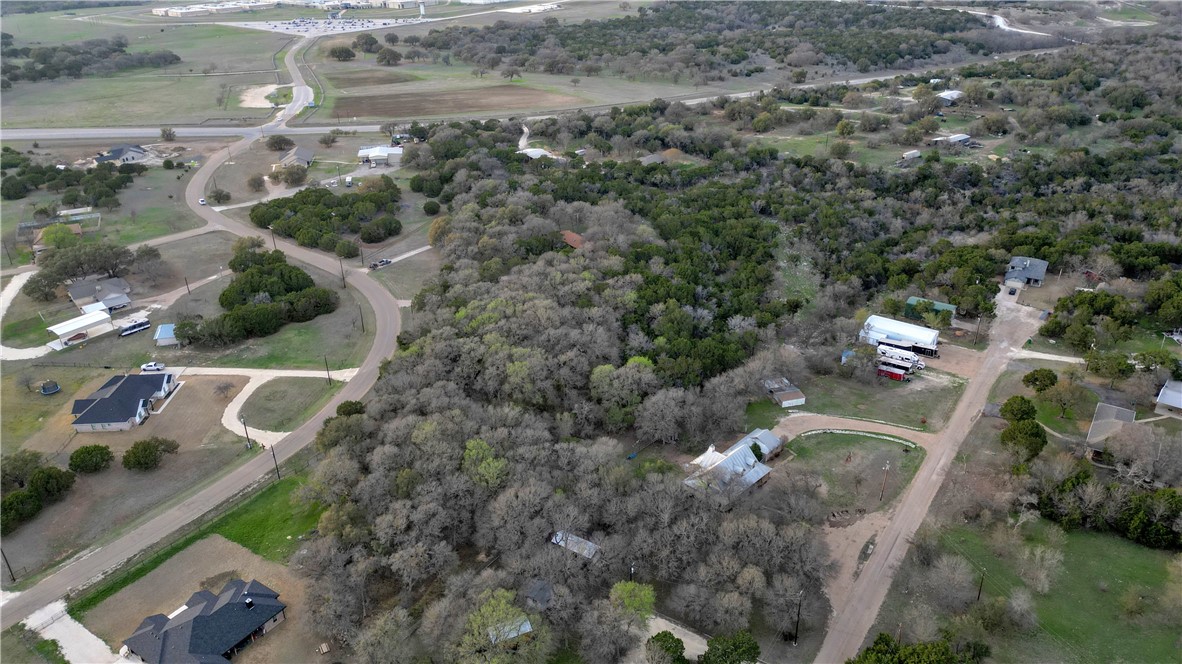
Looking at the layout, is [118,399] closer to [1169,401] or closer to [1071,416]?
[1071,416]

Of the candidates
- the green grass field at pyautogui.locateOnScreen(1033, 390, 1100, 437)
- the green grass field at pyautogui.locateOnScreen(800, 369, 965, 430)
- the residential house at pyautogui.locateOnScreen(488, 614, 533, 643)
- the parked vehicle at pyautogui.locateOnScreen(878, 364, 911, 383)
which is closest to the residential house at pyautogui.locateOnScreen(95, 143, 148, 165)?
the residential house at pyautogui.locateOnScreen(488, 614, 533, 643)

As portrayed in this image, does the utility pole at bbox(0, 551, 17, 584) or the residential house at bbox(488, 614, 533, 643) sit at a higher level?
the residential house at bbox(488, 614, 533, 643)

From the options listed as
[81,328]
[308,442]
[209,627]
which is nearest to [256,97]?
[81,328]

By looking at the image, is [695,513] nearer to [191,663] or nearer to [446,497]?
[446,497]

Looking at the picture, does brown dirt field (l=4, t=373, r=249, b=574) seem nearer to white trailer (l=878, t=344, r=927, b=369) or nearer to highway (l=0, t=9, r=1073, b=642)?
highway (l=0, t=9, r=1073, b=642)

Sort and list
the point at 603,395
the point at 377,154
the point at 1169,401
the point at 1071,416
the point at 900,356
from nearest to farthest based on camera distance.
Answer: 1. the point at 1169,401
2. the point at 1071,416
3. the point at 603,395
4. the point at 900,356
5. the point at 377,154

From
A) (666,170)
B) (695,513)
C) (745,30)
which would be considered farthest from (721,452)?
(745,30)
